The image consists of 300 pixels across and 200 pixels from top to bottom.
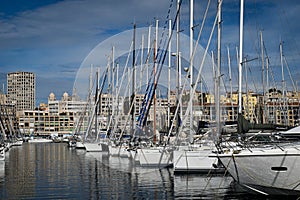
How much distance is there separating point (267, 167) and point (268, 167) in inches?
2.4

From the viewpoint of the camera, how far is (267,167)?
79.9 feet

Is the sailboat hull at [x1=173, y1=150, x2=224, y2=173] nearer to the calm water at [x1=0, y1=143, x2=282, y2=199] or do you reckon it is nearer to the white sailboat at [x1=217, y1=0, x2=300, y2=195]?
A: the calm water at [x1=0, y1=143, x2=282, y2=199]

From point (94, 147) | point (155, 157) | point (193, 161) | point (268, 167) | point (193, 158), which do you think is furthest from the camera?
point (94, 147)

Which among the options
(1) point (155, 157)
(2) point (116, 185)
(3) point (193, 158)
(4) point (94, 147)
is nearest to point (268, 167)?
(2) point (116, 185)

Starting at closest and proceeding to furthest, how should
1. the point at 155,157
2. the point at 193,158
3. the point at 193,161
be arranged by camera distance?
1. the point at 193,158
2. the point at 193,161
3. the point at 155,157

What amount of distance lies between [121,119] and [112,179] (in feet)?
98.6

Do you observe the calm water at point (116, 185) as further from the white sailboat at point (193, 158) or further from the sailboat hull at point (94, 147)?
the sailboat hull at point (94, 147)

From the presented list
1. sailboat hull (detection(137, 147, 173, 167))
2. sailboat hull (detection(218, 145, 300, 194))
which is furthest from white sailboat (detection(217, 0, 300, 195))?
sailboat hull (detection(137, 147, 173, 167))

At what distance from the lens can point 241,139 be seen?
2772cm

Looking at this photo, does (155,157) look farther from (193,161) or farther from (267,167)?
(267,167)

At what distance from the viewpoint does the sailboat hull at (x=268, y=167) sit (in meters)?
23.7

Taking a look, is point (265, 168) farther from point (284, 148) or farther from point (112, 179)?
point (112, 179)

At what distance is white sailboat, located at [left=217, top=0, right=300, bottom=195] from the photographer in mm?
23703

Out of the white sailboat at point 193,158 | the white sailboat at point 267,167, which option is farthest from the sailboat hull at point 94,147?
the white sailboat at point 267,167
